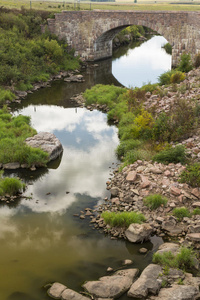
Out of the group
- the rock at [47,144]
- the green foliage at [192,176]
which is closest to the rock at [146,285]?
the green foliage at [192,176]

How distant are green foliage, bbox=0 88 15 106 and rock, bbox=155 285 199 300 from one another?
54.0 feet

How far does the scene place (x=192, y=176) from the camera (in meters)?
11.9

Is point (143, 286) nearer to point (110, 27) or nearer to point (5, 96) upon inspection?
point (5, 96)

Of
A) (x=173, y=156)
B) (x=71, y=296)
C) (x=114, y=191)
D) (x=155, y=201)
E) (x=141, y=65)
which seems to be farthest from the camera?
(x=141, y=65)

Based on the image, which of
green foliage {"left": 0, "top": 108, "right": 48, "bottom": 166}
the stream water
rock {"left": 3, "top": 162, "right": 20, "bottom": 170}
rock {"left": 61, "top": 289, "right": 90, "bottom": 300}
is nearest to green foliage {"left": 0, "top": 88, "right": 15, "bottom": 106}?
green foliage {"left": 0, "top": 108, "right": 48, "bottom": 166}

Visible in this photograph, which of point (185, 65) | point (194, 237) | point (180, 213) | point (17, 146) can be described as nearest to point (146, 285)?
point (194, 237)

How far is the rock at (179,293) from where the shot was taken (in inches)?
312

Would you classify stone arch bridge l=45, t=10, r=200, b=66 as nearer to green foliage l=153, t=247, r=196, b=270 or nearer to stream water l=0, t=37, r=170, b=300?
stream water l=0, t=37, r=170, b=300

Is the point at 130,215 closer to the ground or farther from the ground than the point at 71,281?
farther from the ground

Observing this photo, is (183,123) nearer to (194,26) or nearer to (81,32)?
(194,26)

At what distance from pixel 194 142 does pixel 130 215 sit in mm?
4870

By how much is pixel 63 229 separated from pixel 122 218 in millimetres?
1788

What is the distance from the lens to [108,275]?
29.8 ft

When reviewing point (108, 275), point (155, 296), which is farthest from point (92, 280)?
point (155, 296)
